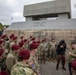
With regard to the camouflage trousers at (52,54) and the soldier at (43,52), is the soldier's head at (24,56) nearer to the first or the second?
the soldier at (43,52)

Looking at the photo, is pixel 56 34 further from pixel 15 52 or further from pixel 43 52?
pixel 15 52

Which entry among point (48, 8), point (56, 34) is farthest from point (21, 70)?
point (48, 8)

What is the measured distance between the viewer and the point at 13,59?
3.80 m

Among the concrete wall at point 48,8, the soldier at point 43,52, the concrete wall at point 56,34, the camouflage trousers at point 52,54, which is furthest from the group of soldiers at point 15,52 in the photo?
the concrete wall at point 48,8

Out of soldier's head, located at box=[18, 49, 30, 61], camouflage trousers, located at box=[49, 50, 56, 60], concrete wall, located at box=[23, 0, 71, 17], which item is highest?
concrete wall, located at box=[23, 0, 71, 17]

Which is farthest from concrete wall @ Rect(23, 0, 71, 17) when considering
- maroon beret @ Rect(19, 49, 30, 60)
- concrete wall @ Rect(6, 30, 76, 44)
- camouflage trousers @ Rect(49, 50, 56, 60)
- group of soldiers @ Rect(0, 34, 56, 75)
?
maroon beret @ Rect(19, 49, 30, 60)

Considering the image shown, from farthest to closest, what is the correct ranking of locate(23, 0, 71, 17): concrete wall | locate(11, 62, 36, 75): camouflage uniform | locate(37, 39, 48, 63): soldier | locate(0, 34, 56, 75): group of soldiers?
locate(23, 0, 71, 17): concrete wall, locate(37, 39, 48, 63): soldier, locate(0, 34, 56, 75): group of soldiers, locate(11, 62, 36, 75): camouflage uniform

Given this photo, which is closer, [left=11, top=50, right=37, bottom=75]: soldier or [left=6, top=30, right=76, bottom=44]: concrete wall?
[left=11, top=50, right=37, bottom=75]: soldier

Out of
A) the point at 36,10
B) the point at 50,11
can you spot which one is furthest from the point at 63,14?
the point at 36,10

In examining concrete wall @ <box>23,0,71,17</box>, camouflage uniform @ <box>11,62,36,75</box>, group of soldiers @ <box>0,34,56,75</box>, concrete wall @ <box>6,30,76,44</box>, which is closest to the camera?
camouflage uniform @ <box>11,62,36,75</box>

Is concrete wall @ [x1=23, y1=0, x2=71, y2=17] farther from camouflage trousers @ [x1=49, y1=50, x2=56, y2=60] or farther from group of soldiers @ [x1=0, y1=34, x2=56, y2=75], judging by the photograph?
group of soldiers @ [x1=0, y1=34, x2=56, y2=75]

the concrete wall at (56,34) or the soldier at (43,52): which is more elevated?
the concrete wall at (56,34)

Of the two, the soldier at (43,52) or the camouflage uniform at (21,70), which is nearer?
the camouflage uniform at (21,70)

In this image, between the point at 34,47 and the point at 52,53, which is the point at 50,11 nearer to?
the point at 52,53
